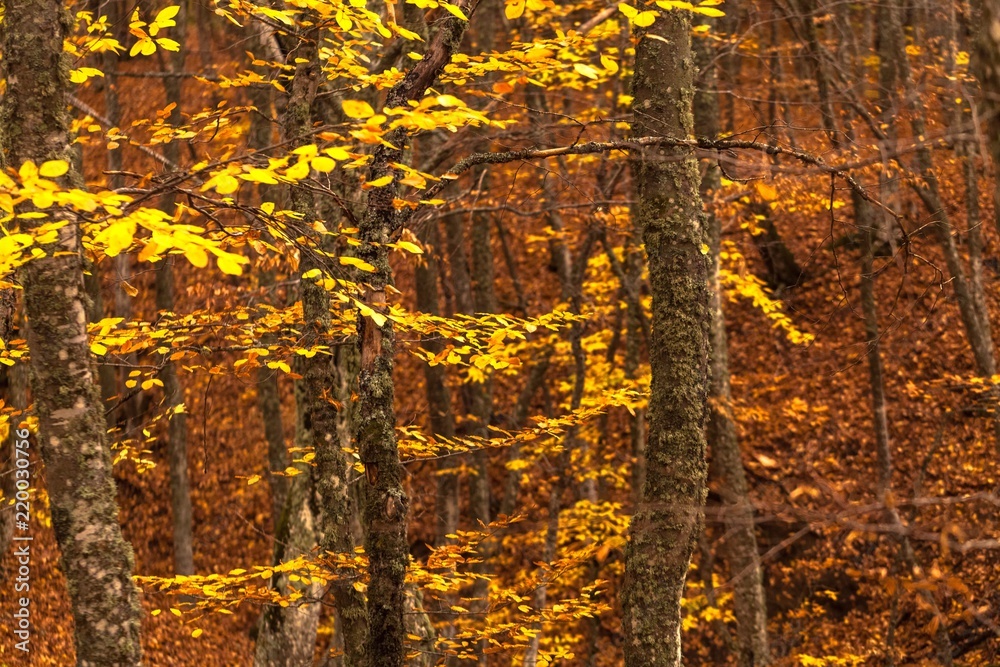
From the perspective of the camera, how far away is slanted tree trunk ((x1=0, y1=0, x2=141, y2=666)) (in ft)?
13.9

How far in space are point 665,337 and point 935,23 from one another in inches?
744

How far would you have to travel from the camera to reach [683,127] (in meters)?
6.16

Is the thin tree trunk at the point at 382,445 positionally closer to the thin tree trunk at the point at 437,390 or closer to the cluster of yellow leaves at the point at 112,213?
the cluster of yellow leaves at the point at 112,213

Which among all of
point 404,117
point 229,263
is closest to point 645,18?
point 404,117

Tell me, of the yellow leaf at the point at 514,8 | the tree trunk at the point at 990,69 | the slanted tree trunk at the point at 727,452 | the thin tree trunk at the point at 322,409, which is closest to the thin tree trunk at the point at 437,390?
the slanted tree trunk at the point at 727,452

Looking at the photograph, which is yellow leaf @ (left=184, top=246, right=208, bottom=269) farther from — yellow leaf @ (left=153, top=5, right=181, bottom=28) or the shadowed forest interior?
yellow leaf @ (left=153, top=5, right=181, bottom=28)

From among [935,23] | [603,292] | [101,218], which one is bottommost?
[603,292]

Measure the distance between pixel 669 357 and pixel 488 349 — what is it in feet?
4.23

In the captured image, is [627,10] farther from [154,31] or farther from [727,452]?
[727,452]

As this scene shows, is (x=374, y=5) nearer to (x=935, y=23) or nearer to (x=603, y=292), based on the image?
(x=603, y=292)

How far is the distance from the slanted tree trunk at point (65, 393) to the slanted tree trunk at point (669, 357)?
10.5 feet

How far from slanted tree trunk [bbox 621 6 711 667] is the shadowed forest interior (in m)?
0.02

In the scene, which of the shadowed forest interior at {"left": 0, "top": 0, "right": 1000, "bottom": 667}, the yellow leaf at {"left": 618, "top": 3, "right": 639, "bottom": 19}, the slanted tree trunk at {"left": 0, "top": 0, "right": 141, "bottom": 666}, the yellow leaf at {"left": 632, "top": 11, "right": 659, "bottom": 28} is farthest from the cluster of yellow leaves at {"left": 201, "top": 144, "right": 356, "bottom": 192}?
the yellow leaf at {"left": 632, "top": 11, "right": 659, "bottom": 28}

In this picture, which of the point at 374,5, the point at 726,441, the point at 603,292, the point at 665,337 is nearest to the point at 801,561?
the point at 726,441
